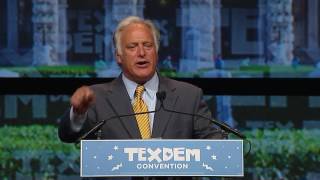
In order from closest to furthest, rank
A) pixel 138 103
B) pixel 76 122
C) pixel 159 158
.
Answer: pixel 159 158
pixel 76 122
pixel 138 103

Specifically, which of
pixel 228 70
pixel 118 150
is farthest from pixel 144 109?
pixel 228 70

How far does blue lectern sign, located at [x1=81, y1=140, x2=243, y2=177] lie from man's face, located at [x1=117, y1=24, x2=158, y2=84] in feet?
1.11

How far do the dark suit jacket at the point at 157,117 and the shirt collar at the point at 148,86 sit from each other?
1 centimetres

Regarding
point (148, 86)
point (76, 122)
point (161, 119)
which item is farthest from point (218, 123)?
point (76, 122)

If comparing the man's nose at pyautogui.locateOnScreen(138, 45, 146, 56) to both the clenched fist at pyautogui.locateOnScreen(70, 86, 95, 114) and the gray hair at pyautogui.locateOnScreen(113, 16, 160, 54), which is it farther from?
the clenched fist at pyautogui.locateOnScreen(70, 86, 95, 114)

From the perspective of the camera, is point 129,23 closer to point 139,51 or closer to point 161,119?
point 139,51

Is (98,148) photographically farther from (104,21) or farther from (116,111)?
(104,21)

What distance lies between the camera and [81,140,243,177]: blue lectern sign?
219cm

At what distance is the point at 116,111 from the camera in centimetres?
243

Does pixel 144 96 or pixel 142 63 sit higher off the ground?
pixel 142 63

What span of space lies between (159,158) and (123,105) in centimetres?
30

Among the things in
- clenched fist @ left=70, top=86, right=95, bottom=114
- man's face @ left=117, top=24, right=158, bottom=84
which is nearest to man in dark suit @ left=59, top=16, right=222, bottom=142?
man's face @ left=117, top=24, right=158, bottom=84

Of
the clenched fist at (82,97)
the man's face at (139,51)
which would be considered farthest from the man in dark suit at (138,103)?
the clenched fist at (82,97)

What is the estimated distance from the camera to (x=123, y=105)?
2.45 meters
